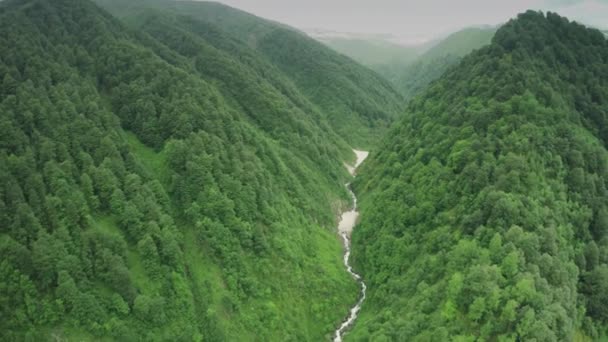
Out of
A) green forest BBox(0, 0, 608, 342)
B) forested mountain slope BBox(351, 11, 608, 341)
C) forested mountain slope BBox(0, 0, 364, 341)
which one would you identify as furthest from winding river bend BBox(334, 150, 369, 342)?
forested mountain slope BBox(351, 11, 608, 341)

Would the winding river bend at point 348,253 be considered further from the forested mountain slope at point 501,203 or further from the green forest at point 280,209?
the forested mountain slope at point 501,203

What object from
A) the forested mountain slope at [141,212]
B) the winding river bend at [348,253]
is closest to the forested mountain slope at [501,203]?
the winding river bend at [348,253]

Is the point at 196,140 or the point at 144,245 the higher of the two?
the point at 196,140

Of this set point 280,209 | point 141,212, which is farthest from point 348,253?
point 141,212

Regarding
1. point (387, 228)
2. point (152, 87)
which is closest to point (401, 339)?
point (387, 228)

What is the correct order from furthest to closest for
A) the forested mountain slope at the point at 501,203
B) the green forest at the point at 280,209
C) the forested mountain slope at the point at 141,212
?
1. the forested mountain slope at the point at 141,212
2. the green forest at the point at 280,209
3. the forested mountain slope at the point at 501,203

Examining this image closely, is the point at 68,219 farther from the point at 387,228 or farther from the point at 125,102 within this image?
the point at 387,228

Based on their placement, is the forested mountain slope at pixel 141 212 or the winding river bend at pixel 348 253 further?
the winding river bend at pixel 348 253

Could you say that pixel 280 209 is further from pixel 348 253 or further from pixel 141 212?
pixel 141 212
